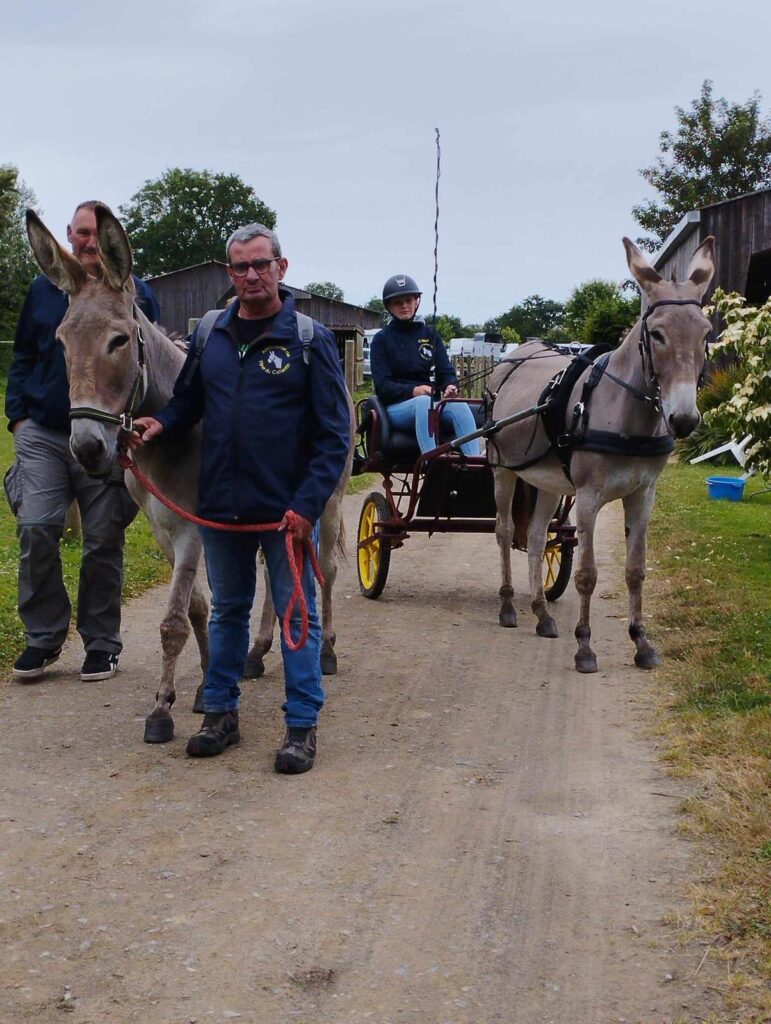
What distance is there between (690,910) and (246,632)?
251cm

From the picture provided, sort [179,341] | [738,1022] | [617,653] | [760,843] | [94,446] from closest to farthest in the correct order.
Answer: [738,1022] < [760,843] < [94,446] < [179,341] < [617,653]

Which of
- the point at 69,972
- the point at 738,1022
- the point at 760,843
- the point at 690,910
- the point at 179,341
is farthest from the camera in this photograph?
the point at 179,341

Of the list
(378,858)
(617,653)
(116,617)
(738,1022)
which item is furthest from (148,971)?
(617,653)

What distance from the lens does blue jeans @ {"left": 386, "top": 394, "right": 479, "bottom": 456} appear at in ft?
28.3

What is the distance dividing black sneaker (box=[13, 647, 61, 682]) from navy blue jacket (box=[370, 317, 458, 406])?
3.55 meters

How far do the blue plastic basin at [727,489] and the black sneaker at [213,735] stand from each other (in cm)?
1082

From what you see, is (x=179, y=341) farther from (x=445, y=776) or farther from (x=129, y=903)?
(x=129, y=903)

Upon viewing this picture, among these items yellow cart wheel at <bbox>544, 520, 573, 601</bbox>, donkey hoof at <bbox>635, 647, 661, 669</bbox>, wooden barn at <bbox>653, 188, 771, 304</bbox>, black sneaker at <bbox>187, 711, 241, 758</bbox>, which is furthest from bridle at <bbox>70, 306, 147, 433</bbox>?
wooden barn at <bbox>653, 188, 771, 304</bbox>

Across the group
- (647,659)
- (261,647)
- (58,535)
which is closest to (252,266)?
(58,535)

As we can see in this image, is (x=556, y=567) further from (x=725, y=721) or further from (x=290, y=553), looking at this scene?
(x=290, y=553)

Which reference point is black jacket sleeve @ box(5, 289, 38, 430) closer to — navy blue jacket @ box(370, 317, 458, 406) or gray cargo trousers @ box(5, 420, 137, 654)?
gray cargo trousers @ box(5, 420, 137, 654)

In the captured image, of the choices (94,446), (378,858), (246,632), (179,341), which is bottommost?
(378,858)

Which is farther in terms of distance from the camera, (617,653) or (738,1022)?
(617,653)

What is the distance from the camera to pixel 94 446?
478cm
